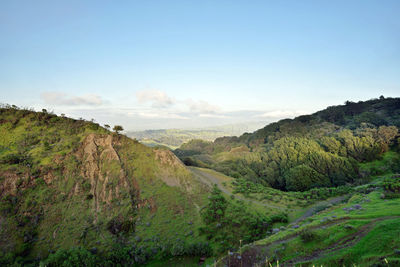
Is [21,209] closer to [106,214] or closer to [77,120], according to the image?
[106,214]

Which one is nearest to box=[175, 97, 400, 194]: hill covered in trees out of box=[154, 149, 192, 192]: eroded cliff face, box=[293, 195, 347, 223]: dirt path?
box=[293, 195, 347, 223]: dirt path

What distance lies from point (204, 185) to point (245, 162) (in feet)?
151

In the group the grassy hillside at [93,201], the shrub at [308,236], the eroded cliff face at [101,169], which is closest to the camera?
the shrub at [308,236]

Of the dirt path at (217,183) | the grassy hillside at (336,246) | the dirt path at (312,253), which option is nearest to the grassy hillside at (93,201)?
the dirt path at (217,183)

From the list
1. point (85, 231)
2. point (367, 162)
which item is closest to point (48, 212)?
point (85, 231)

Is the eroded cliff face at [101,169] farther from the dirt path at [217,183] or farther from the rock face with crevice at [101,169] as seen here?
the dirt path at [217,183]

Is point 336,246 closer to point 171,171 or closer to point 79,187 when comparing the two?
point 171,171

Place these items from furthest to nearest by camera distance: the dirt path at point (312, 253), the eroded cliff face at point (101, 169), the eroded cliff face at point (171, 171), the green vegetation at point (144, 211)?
the eroded cliff face at point (171, 171), the eroded cliff face at point (101, 169), the green vegetation at point (144, 211), the dirt path at point (312, 253)

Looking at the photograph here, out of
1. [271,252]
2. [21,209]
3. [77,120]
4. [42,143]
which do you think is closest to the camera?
[271,252]

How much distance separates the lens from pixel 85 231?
2477cm

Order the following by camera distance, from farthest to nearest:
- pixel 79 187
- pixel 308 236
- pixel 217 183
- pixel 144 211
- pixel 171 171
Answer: pixel 217 183 → pixel 171 171 → pixel 144 211 → pixel 79 187 → pixel 308 236

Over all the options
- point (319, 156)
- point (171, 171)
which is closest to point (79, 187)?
point (171, 171)

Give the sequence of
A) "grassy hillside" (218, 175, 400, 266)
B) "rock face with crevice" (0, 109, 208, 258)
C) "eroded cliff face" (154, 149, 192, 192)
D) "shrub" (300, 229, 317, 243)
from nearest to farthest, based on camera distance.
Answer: "grassy hillside" (218, 175, 400, 266) → "shrub" (300, 229, 317, 243) → "rock face with crevice" (0, 109, 208, 258) → "eroded cliff face" (154, 149, 192, 192)

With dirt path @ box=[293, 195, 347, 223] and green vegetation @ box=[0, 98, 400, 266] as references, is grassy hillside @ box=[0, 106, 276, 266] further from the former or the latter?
dirt path @ box=[293, 195, 347, 223]
